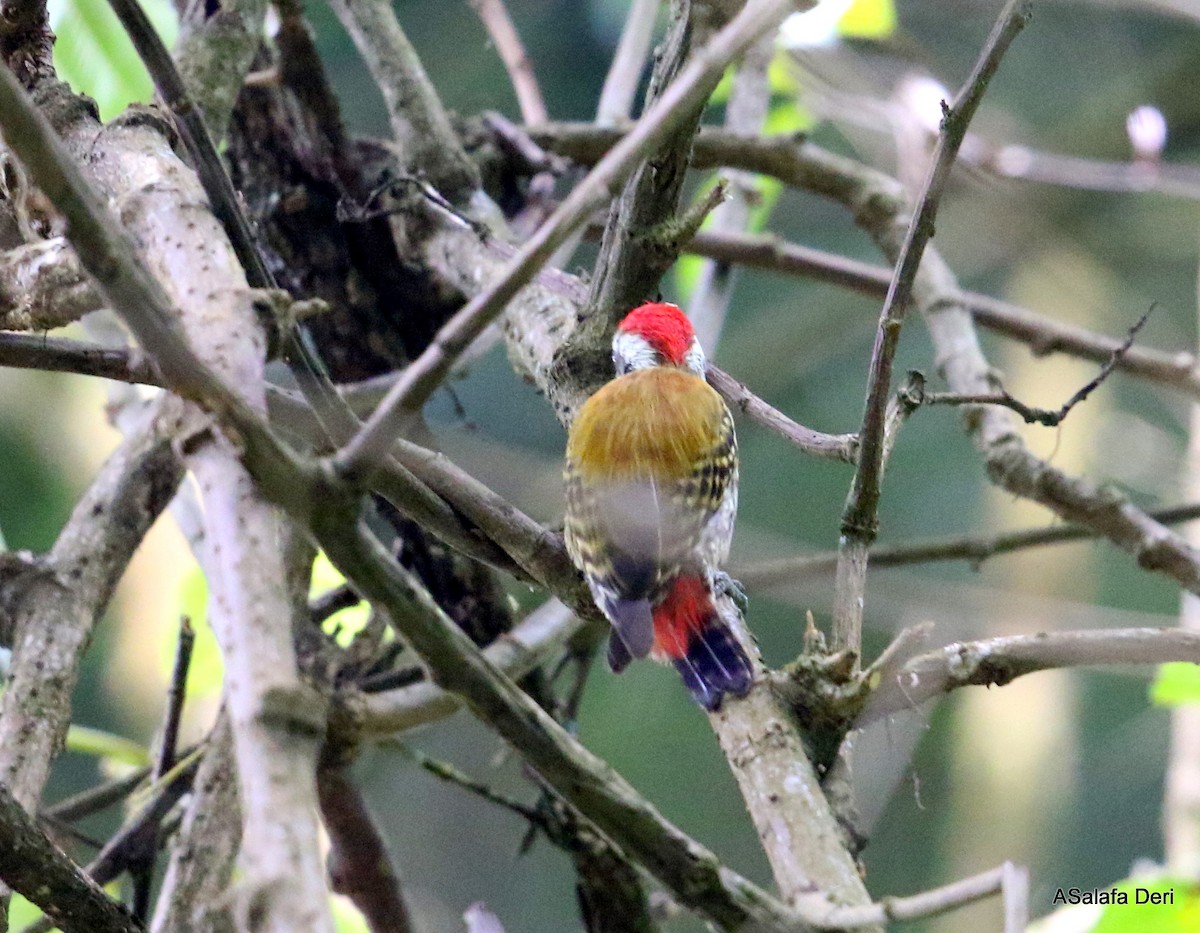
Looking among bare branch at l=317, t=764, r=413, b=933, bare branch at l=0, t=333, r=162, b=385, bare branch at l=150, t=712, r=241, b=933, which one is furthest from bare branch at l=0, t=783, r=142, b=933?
bare branch at l=317, t=764, r=413, b=933

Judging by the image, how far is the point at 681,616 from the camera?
2.27 metres

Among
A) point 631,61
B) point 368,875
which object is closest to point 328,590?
point 368,875

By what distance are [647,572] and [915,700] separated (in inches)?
26.3

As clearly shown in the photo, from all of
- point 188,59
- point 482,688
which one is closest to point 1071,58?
point 188,59

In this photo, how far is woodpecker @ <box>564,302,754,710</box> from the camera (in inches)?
87.6

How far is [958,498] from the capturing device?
6.37 metres

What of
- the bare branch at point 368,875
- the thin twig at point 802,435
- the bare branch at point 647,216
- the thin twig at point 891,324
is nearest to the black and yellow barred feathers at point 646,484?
the bare branch at point 647,216

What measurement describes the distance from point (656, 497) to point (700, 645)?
2.01 feet

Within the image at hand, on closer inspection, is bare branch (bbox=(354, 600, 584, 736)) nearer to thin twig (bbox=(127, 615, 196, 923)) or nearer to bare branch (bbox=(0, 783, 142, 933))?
thin twig (bbox=(127, 615, 196, 923))

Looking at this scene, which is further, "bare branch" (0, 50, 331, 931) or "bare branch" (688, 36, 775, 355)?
"bare branch" (688, 36, 775, 355)

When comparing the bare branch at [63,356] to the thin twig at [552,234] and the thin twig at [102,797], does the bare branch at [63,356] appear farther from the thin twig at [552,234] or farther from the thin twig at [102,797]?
the thin twig at [102,797]

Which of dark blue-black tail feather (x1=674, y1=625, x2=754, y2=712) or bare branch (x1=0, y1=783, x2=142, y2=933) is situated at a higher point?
dark blue-black tail feather (x1=674, y1=625, x2=754, y2=712)

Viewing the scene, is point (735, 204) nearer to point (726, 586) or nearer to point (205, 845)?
point (726, 586)

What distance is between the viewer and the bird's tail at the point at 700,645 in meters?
1.85
